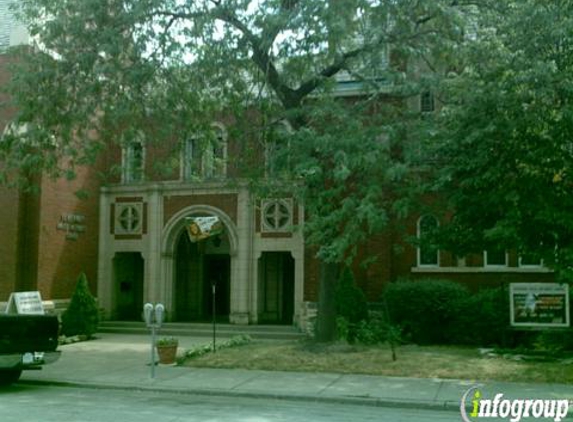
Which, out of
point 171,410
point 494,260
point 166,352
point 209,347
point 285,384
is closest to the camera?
point 171,410

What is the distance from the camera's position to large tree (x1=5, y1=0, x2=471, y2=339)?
14422mm

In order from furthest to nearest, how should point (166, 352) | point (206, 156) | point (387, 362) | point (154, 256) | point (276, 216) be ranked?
point (154, 256), point (276, 216), point (206, 156), point (166, 352), point (387, 362)

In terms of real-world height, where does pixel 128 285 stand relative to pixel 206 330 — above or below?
above

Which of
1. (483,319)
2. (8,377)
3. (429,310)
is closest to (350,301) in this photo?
(429,310)

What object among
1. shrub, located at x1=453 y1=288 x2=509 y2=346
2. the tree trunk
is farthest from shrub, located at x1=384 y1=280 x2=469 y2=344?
the tree trunk

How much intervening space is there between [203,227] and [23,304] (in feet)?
25.0

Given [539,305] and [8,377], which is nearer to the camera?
[8,377]

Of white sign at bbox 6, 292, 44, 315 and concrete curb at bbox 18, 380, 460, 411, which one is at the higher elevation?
white sign at bbox 6, 292, 44, 315

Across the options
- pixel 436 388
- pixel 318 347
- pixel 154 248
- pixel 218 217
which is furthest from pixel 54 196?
pixel 436 388

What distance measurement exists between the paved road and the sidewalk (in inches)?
12.4

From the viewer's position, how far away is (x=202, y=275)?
2798cm

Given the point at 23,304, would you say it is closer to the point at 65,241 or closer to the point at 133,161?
the point at 133,161

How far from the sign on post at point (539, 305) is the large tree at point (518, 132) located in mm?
3490

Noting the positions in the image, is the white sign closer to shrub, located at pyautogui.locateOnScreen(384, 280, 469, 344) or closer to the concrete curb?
the concrete curb
